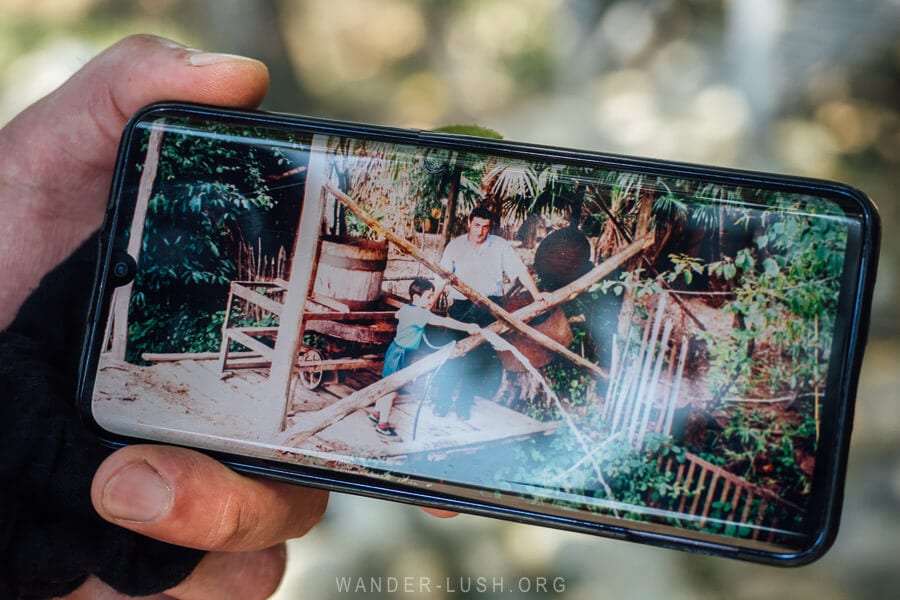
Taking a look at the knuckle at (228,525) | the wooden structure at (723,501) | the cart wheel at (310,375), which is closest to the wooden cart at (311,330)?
the cart wheel at (310,375)

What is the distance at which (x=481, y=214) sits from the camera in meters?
0.49

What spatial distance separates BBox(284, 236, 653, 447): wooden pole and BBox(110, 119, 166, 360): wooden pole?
0.14m

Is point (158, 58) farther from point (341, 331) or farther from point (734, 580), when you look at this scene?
point (734, 580)

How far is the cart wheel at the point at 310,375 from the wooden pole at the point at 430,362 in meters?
0.02

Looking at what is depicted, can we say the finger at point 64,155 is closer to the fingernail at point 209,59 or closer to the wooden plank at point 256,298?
the fingernail at point 209,59

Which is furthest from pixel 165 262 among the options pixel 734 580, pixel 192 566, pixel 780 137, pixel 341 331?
pixel 780 137

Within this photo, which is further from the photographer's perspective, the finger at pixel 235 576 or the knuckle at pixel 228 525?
the finger at pixel 235 576

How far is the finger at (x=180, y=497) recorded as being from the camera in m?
0.49

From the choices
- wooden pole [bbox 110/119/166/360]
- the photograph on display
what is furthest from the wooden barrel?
wooden pole [bbox 110/119/166/360]

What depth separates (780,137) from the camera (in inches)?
50.7

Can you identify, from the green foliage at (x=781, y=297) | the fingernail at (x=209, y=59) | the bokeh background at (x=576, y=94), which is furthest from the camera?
the bokeh background at (x=576, y=94)

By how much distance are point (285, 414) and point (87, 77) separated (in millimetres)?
370

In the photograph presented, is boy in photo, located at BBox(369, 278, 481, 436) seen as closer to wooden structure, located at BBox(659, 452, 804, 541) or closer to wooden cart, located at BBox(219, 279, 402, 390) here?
wooden cart, located at BBox(219, 279, 402, 390)

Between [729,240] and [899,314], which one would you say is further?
[899,314]
